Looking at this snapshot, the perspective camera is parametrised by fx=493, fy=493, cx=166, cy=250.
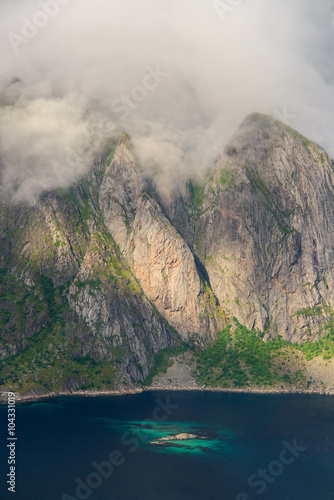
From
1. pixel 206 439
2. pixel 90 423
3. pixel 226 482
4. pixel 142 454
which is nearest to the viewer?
pixel 226 482

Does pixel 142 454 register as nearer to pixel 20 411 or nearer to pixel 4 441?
pixel 4 441

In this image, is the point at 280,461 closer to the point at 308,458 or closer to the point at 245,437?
the point at 308,458

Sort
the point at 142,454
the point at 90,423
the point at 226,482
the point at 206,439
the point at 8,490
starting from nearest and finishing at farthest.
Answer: the point at 8,490 → the point at 226,482 → the point at 142,454 → the point at 206,439 → the point at 90,423

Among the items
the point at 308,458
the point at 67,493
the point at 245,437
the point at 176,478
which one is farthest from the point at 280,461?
the point at 67,493

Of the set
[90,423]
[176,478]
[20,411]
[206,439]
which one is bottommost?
[20,411]

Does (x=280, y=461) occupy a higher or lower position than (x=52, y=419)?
higher

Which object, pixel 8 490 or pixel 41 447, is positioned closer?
pixel 8 490
